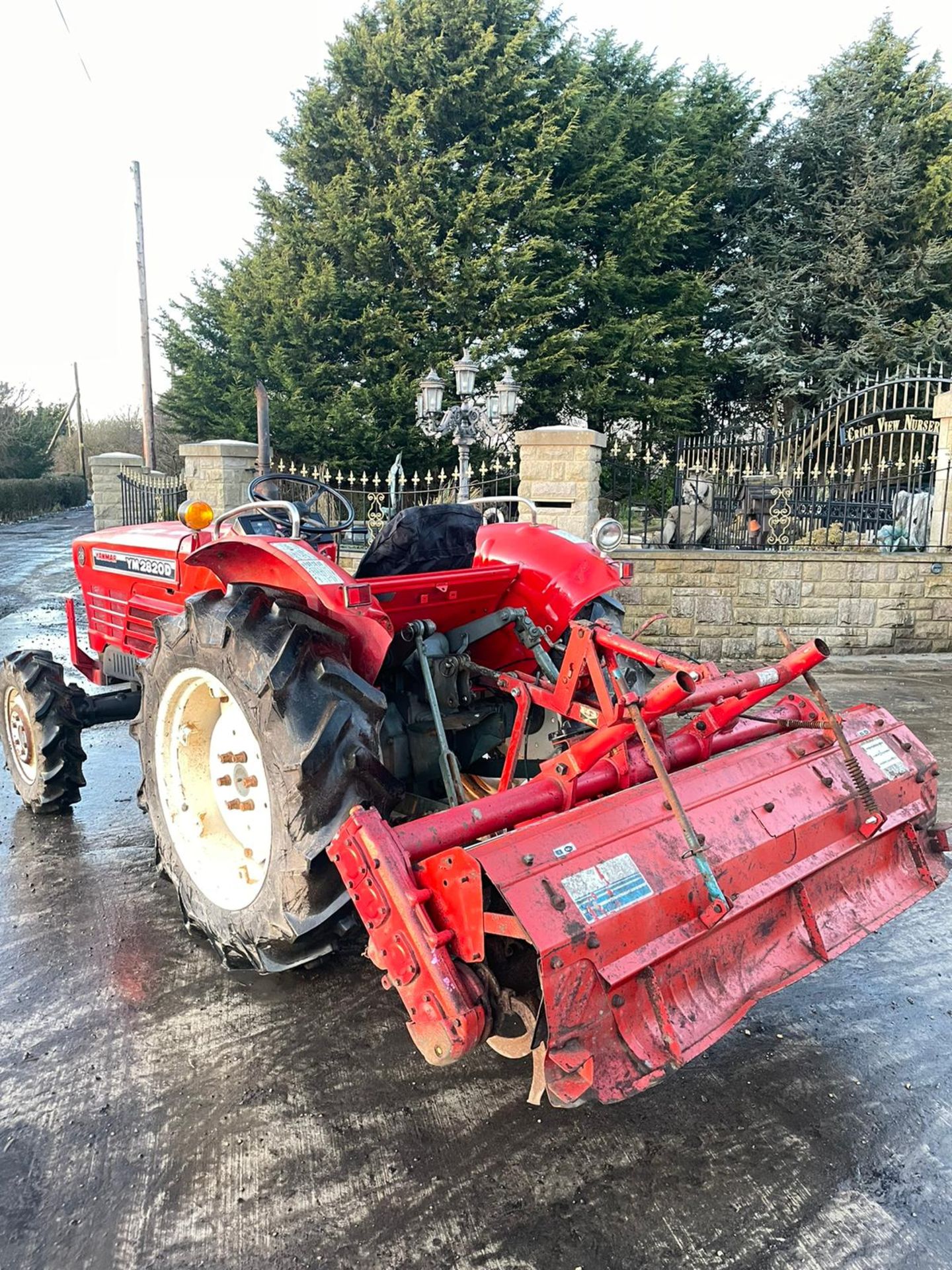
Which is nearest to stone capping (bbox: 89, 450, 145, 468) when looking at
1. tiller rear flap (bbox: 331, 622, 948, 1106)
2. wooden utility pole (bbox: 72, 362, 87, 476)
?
tiller rear flap (bbox: 331, 622, 948, 1106)

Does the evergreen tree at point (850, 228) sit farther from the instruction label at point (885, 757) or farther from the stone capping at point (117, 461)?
the instruction label at point (885, 757)

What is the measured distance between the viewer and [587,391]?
51.5 feet

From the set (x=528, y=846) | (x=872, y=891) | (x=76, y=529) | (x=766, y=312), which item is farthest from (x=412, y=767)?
(x=76, y=529)

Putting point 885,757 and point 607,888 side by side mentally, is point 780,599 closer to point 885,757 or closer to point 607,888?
point 885,757

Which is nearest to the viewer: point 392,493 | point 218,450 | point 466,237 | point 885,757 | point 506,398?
point 885,757

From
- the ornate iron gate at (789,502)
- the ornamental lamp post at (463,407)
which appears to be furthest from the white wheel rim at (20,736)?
the ornate iron gate at (789,502)

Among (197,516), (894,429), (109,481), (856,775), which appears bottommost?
(856,775)

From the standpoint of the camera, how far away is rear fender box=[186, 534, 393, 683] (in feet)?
7.35

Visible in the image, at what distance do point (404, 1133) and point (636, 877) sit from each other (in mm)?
844

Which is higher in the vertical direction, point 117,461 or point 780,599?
point 117,461

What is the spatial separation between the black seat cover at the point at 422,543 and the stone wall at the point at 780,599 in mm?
4665

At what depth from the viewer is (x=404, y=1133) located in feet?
6.59

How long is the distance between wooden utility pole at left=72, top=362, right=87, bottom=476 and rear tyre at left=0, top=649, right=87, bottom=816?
3591cm

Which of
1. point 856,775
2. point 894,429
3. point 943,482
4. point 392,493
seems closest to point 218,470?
point 392,493
